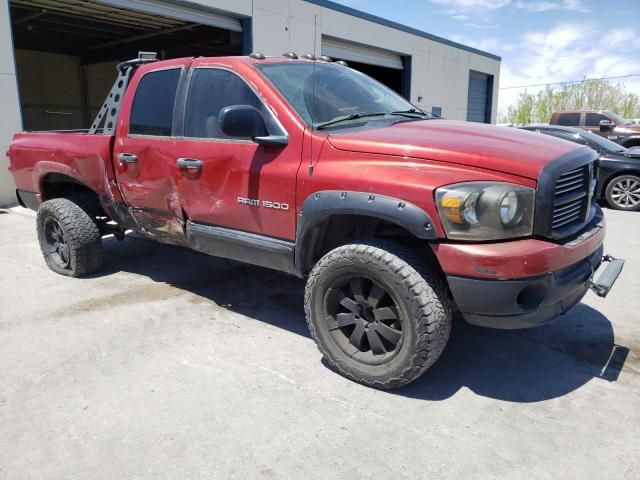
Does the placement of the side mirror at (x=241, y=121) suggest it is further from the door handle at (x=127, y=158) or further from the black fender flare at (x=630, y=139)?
the black fender flare at (x=630, y=139)

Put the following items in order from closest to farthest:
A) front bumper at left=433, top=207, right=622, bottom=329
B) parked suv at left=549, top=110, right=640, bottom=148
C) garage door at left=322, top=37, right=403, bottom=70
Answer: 1. front bumper at left=433, top=207, right=622, bottom=329
2. garage door at left=322, top=37, right=403, bottom=70
3. parked suv at left=549, top=110, right=640, bottom=148

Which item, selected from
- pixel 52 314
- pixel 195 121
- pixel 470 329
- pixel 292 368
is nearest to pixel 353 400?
pixel 292 368

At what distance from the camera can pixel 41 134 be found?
523cm

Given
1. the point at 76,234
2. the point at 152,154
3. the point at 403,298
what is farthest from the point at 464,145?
the point at 76,234

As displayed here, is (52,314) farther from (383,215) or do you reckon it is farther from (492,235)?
(492,235)

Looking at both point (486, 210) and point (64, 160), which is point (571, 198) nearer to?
point (486, 210)

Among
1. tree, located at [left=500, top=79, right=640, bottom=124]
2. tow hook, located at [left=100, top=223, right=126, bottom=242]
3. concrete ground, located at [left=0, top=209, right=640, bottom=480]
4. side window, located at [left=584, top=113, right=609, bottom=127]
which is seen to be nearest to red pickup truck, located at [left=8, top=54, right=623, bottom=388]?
concrete ground, located at [left=0, top=209, right=640, bottom=480]

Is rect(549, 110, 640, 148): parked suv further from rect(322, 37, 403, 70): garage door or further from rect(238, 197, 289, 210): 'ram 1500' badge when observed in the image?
rect(238, 197, 289, 210): 'ram 1500' badge

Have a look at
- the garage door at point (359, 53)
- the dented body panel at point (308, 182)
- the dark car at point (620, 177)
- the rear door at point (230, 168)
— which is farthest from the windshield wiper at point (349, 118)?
→ the garage door at point (359, 53)

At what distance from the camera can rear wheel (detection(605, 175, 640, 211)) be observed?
30.1 feet

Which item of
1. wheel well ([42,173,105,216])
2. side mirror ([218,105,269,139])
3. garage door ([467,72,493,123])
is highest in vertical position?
garage door ([467,72,493,123])

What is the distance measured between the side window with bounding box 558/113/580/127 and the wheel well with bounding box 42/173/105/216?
16556 mm

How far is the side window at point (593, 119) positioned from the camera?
16.9 meters

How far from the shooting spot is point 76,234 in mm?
4805
